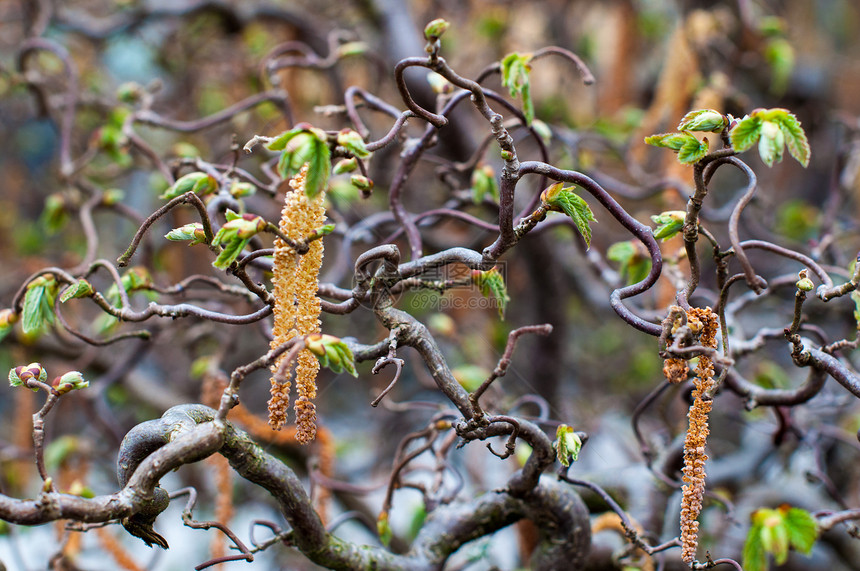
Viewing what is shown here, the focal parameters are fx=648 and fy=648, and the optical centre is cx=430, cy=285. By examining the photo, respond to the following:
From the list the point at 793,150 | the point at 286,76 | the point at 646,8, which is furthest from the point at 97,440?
the point at 646,8

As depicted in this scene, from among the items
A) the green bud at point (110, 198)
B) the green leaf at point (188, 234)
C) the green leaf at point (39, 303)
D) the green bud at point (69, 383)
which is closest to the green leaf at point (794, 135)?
the green leaf at point (188, 234)

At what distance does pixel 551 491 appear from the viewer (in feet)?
2.75

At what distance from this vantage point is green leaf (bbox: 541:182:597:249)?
607 mm

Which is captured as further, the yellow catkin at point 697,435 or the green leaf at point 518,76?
the green leaf at point 518,76

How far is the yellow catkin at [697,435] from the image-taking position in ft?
1.94

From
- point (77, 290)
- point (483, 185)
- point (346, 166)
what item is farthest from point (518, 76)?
point (77, 290)

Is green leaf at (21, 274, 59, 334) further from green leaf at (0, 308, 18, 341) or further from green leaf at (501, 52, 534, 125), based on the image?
green leaf at (501, 52, 534, 125)

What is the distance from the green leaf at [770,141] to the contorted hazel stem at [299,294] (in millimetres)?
386

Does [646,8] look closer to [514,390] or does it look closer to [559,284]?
[559,284]

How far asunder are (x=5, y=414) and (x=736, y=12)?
2.79m

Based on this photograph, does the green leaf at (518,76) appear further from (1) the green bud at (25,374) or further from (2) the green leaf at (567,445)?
(1) the green bud at (25,374)

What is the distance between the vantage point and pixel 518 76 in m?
0.81

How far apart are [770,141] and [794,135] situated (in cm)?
4

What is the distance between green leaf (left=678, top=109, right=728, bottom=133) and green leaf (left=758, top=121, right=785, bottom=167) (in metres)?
0.03
